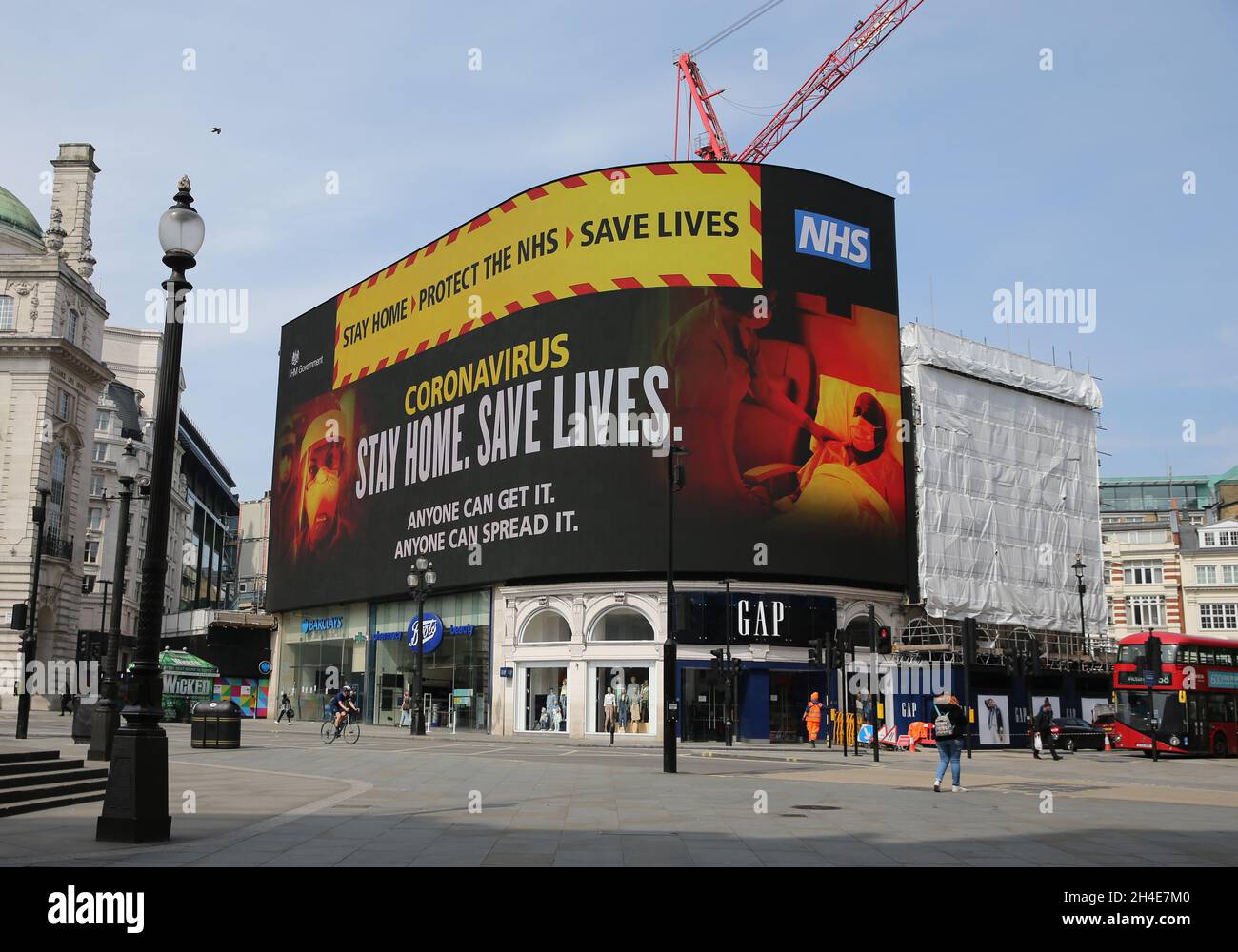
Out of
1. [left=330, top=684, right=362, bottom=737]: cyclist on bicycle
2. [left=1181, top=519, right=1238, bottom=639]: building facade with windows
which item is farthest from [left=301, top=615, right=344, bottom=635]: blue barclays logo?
[left=1181, top=519, right=1238, bottom=639]: building facade with windows

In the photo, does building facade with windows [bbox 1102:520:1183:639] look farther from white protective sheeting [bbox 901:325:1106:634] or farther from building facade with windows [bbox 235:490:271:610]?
building facade with windows [bbox 235:490:271:610]

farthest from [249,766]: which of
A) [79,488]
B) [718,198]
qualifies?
[79,488]

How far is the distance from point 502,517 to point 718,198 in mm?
17723

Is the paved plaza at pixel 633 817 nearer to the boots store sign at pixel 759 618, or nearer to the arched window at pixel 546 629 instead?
the boots store sign at pixel 759 618

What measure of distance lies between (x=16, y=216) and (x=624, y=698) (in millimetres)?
50827

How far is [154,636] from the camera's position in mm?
12414

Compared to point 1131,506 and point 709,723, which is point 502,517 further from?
point 1131,506

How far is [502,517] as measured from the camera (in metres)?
52.9

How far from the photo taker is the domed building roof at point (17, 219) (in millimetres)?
69500

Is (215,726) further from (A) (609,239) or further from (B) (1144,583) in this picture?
(B) (1144,583)

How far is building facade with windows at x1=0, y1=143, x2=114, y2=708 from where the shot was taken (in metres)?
64.4

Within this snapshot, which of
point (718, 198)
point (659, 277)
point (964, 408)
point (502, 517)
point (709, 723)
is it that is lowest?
point (709, 723)
